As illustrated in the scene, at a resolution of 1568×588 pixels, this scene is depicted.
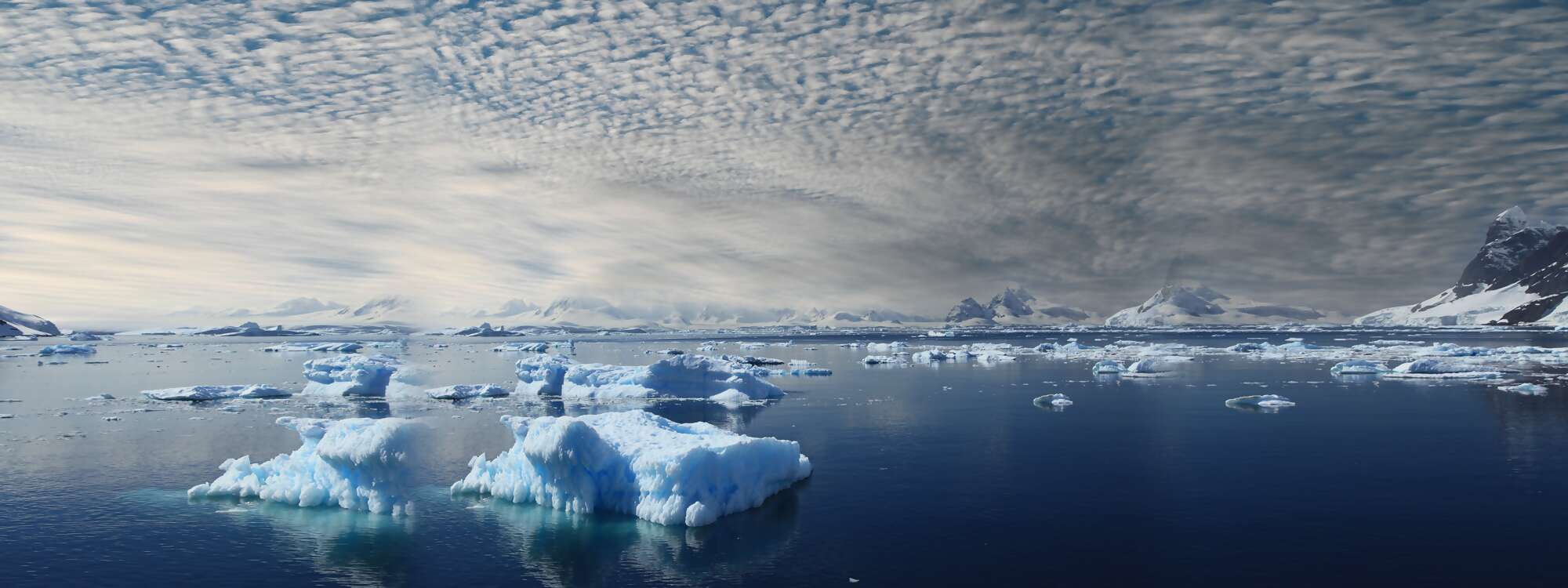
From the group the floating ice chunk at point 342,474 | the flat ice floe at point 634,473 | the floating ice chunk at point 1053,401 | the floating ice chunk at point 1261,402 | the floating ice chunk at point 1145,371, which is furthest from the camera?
the floating ice chunk at point 1145,371

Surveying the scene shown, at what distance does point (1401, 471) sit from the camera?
25.1 meters

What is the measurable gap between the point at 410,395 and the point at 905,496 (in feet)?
129

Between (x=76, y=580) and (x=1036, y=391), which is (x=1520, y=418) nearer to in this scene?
(x=1036, y=391)

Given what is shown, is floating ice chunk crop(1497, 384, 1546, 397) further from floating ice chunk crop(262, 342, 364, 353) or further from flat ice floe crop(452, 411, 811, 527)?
floating ice chunk crop(262, 342, 364, 353)

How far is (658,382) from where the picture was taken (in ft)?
167

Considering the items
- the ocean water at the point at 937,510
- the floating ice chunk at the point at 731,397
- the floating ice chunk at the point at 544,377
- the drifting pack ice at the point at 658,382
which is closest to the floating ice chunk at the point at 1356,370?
the ocean water at the point at 937,510

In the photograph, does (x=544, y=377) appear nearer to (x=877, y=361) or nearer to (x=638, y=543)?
(x=638, y=543)

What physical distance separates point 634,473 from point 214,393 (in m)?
40.1

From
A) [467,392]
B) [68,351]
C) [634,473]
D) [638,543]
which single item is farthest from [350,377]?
[68,351]

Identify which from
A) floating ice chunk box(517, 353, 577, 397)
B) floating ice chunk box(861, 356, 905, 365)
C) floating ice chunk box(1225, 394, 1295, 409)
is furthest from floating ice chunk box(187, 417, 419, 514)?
floating ice chunk box(861, 356, 905, 365)

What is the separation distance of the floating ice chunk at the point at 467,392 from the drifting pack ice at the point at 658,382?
156 cm

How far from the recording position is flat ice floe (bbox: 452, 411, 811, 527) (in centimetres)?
2077

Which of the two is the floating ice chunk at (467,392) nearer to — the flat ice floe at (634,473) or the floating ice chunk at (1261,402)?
the flat ice floe at (634,473)

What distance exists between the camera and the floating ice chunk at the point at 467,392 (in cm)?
5062
